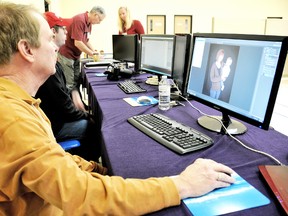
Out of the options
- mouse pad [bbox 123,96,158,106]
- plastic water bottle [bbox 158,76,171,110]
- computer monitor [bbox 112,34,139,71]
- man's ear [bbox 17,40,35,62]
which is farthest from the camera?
computer monitor [bbox 112,34,139,71]

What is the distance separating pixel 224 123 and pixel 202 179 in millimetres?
548

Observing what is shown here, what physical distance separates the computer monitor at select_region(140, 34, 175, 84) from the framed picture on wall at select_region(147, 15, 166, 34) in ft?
13.0

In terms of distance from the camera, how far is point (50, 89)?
1656mm

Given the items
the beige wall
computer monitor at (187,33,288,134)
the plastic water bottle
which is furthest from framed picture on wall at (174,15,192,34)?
computer monitor at (187,33,288,134)

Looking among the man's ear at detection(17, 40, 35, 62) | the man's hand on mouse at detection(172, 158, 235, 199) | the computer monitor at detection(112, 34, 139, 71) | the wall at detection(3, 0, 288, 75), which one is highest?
the wall at detection(3, 0, 288, 75)

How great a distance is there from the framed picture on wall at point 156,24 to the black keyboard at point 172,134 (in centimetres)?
524

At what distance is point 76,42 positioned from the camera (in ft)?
11.3

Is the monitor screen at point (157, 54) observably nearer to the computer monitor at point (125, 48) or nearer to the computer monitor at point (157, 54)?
the computer monitor at point (157, 54)

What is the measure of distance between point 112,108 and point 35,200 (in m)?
0.86

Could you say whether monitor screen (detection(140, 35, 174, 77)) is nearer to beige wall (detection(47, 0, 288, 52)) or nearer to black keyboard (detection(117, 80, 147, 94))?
black keyboard (detection(117, 80, 147, 94))

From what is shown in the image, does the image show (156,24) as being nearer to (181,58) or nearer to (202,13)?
(202,13)

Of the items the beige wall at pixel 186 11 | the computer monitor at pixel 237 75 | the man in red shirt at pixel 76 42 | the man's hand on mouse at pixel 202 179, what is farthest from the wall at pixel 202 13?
the man's hand on mouse at pixel 202 179

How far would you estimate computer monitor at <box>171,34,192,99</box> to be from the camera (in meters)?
1.55

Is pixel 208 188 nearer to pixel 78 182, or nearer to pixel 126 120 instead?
pixel 78 182
